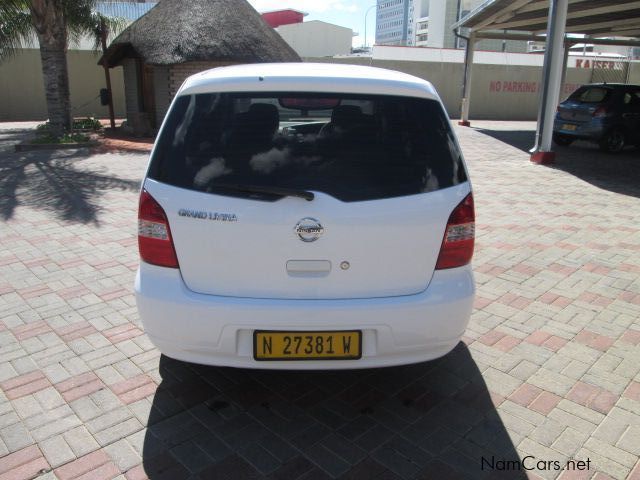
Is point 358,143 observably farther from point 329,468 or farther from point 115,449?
point 115,449

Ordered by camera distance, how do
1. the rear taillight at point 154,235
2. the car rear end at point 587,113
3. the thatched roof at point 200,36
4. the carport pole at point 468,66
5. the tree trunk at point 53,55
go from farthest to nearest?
the carport pole at point 468,66 → the thatched roof at point 200,36 → the car rear end at point 587,113 → the tree trunk at point 53,55 → the rear taillight at point 154,235

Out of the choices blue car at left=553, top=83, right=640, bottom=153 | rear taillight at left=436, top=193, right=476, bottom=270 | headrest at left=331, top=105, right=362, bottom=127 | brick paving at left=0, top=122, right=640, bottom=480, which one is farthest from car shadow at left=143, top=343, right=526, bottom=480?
blue car at left=553, top=83, right=640, bottom=153

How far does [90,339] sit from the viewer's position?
12.1 ft

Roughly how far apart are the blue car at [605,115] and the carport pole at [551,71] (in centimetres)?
238

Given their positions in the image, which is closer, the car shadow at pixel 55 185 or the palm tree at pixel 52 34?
the car shadow at pixel 55 185

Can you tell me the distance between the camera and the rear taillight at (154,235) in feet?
8.60

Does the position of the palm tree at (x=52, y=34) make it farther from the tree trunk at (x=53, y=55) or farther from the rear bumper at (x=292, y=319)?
the rear bumper at (x=292, y=319)

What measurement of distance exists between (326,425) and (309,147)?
1467mm

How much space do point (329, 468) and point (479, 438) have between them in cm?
81

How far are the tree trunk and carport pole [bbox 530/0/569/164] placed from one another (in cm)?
1070

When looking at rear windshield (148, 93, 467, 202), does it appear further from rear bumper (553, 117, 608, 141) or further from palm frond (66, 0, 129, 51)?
palm frond (66, 0, 129, 51)

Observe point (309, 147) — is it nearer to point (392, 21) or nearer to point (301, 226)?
point (301, 226)

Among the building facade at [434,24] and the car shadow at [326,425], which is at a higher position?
the building facade at [434,24]

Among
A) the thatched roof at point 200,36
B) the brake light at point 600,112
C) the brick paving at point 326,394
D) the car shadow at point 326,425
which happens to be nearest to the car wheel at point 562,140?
the brake light at point 600,112
